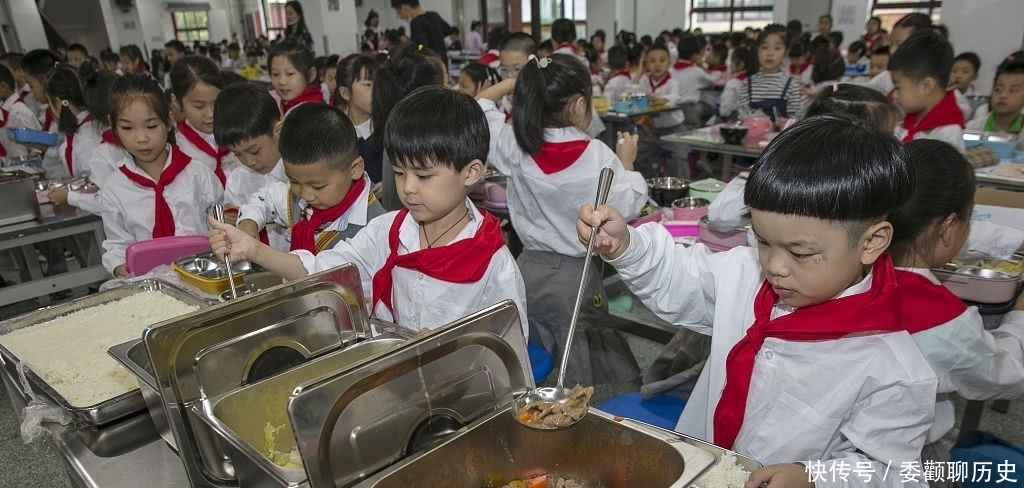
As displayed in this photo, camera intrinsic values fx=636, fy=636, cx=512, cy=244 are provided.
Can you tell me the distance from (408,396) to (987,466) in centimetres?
136

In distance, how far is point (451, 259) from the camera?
1.41m

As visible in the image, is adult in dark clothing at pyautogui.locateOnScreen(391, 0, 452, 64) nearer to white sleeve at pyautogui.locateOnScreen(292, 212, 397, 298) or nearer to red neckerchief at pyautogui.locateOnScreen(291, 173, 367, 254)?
red neckerchief at pyautogui.locateOnScreen(291, 173, 367, 254)

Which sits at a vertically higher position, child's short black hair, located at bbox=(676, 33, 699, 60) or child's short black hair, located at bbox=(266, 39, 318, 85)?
child's short black hair, located at bbox=(266, 39, 318, 85)

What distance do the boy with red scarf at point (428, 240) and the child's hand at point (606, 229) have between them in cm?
28

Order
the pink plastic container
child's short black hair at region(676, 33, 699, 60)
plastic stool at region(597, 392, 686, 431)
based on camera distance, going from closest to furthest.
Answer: plastic stool at region(597, 392, 686, 431), the pink plastic container, child's short black hair at region(676, 33, 699, 60)

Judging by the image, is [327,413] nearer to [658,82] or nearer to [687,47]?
[658,82]

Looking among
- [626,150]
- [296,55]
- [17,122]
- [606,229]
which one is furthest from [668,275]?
[17,122]

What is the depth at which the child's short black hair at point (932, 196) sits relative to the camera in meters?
1.24

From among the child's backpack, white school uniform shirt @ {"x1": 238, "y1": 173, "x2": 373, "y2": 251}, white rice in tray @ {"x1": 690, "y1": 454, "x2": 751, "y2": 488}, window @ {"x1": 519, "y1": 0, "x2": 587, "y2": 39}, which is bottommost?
the child's backpack

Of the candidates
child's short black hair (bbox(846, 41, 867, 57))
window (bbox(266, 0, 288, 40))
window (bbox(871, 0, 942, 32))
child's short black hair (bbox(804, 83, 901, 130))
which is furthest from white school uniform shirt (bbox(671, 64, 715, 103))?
window (bbox(266, 0, 288, 40))

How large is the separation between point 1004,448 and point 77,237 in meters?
4.02

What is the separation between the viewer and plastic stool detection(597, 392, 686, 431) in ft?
4.77

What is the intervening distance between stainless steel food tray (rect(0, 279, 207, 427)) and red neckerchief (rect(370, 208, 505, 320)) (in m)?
0.43

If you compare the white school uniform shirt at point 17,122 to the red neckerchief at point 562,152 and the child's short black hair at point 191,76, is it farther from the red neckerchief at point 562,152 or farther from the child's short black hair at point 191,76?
the red neckerchief at point 562,152
